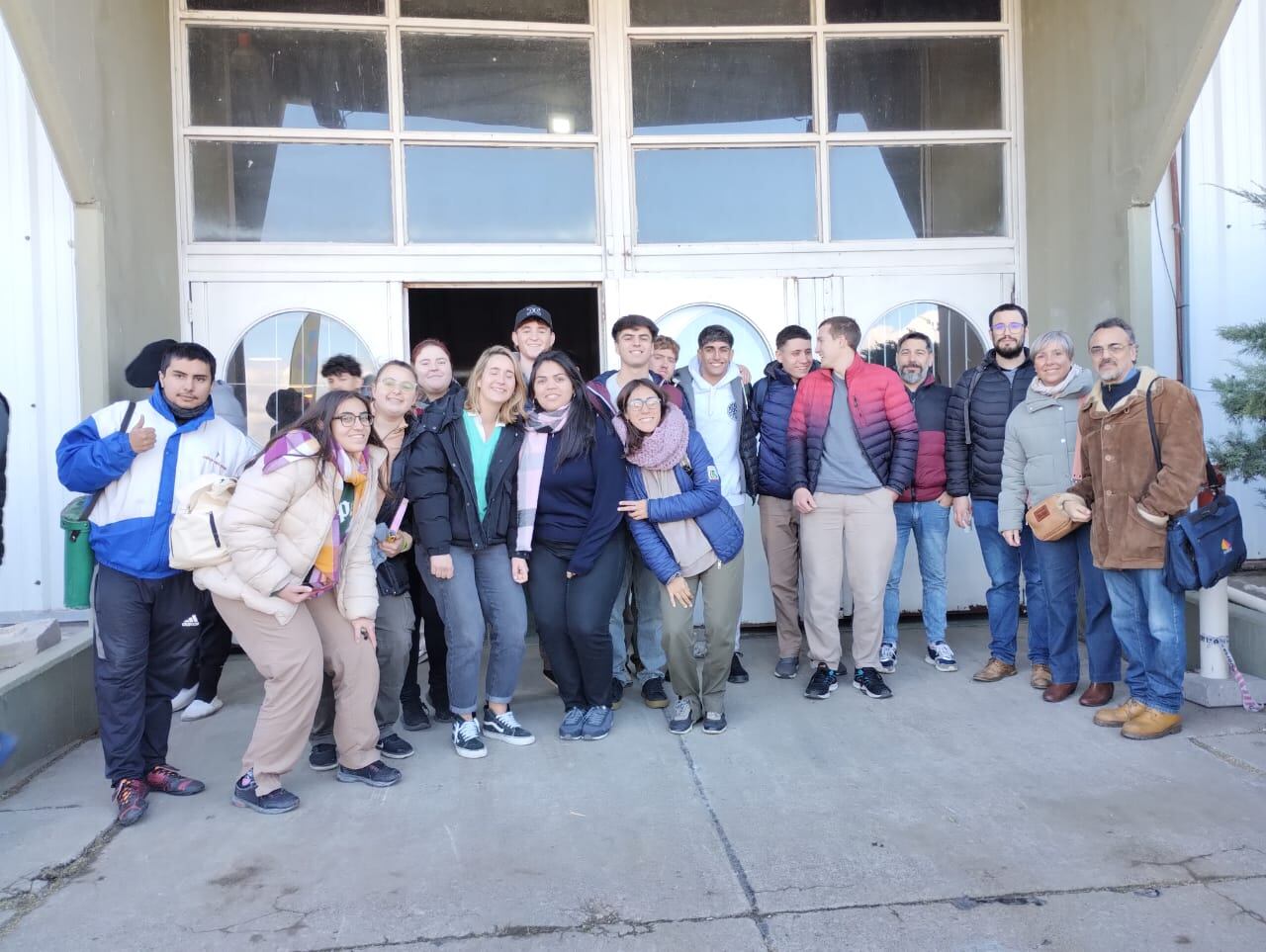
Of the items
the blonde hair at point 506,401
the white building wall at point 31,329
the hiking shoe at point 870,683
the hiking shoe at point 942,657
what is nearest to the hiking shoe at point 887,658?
the hiking shoe at point 942,657

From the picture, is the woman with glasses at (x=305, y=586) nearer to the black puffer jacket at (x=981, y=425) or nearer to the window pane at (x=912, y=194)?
the black puffer jacket at (x=981, y=425)

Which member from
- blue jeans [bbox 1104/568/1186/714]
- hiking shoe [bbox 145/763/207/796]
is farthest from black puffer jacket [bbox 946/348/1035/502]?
hiking shoe [bbox 145/763/207/796]

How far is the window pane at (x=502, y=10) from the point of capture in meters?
5.82

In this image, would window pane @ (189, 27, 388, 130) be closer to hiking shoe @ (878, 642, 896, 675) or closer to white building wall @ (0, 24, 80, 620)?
white building wall @ (0, 24, 80, 620)

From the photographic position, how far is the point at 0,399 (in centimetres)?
321

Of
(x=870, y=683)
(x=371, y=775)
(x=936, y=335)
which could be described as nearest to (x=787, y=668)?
(x=870, y=683)

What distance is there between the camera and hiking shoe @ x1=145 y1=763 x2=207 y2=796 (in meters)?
3.54

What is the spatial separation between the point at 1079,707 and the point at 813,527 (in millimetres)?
1511

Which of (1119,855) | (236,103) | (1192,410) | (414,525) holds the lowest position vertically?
(1119,855)

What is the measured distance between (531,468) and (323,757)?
1494 mm

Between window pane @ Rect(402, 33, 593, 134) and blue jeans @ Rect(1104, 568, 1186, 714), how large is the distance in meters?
4.22

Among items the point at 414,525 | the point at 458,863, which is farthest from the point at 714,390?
the point at 458,863

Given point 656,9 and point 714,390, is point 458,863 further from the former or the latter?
point 656,9

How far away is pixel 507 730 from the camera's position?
158 inches
